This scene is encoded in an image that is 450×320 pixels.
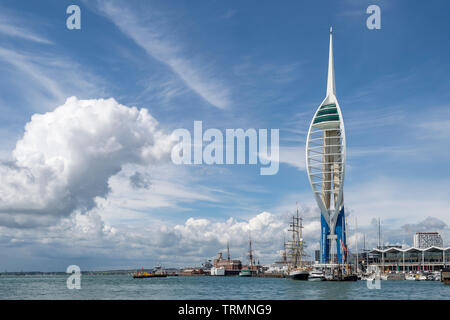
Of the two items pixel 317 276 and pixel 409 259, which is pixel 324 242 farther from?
pixel 409 259

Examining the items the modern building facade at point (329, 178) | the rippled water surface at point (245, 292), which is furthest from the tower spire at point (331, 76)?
the rippled water surface at point (245, 292)

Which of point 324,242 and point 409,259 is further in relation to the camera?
point 409,259

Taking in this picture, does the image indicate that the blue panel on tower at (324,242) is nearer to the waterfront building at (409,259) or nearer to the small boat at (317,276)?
the small boat at (317,276)

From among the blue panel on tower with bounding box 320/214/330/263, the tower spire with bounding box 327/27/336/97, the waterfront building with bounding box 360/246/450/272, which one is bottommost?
the waterfront building with bounding box 360/246/450/272

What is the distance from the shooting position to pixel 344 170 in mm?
137250

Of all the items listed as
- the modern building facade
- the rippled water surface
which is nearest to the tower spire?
the modern building facade

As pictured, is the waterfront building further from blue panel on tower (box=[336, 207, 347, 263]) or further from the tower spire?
the tower spire

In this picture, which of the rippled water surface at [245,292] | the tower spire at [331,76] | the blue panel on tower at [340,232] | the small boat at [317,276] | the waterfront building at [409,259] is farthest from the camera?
the waterfront building at [409,259]

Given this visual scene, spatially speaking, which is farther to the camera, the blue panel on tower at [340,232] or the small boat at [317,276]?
the blue panel on tower at [340,232]

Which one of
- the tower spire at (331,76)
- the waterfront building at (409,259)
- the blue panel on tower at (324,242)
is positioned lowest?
the waterfront building at (409,259)

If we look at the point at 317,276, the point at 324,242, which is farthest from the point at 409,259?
the point at 317,276
